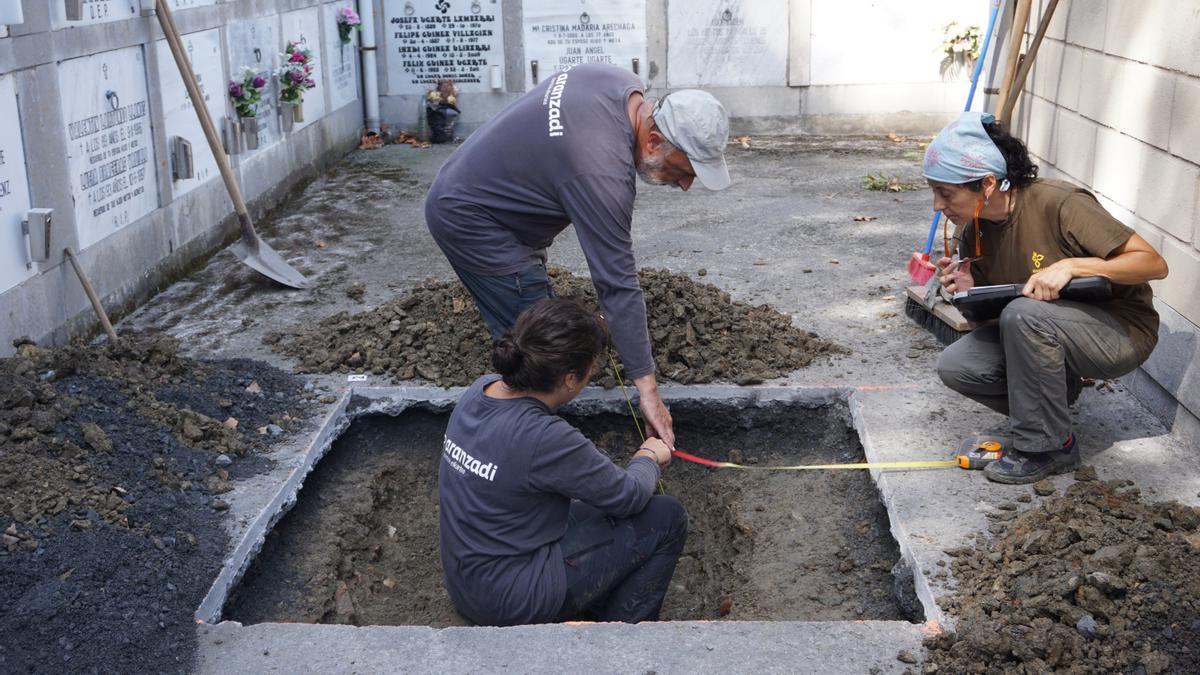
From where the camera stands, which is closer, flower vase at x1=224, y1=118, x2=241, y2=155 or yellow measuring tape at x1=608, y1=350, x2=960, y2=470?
yellow measuring tape at x1=608, y1=350, x2=960, y2=470

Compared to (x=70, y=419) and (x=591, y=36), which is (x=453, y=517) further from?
(x=591, y=36)

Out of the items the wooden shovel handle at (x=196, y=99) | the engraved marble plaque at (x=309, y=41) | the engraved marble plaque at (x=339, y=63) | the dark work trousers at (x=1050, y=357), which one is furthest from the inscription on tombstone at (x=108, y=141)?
the dark work trousers at (x=1050, y=357)

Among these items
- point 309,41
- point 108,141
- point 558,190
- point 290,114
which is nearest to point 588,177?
point 558,190

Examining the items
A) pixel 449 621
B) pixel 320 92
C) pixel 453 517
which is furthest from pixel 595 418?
pixel 320 92

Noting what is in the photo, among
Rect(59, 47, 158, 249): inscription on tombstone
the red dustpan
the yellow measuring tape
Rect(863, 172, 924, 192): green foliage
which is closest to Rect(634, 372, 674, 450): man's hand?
the yellow measuring tape

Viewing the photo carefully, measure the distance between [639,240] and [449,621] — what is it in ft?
14.0

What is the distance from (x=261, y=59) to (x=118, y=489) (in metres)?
5.69

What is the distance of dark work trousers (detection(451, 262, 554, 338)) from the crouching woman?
0.79 m

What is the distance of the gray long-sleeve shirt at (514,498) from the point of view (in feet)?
10.6

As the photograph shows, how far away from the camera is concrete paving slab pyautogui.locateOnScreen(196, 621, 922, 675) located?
120 inches

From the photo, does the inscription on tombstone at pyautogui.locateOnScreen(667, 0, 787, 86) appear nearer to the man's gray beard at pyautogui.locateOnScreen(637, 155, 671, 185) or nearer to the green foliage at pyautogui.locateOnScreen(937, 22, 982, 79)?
the green foliage at pyautogui.locateOnScreen(937, 22, 982, 79)

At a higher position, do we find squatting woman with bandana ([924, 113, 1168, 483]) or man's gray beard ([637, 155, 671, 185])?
man's gray beard ([637, 155, 671, 185])

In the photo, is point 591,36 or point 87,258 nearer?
point 87,258

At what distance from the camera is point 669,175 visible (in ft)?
12.8
